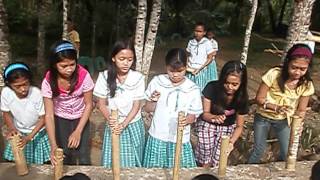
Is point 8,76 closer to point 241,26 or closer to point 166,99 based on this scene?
point 166,99

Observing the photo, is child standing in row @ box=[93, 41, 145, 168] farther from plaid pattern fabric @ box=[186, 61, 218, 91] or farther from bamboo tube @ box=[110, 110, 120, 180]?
plaid pattern fabric @ box=[186, 61, 218, 91]

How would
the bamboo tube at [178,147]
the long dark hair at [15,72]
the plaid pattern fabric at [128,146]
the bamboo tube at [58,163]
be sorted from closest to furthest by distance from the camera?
the bamboo tube at [58,163] < the bamboo tube at [178,147] < the long dark hair at [15,72] < the plaid pattern fabric at [128,146]

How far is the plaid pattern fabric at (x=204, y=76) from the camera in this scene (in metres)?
6.17

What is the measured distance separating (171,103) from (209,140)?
1.49ft

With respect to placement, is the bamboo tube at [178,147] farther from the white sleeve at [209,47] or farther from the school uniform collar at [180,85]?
the white sleeve at [209,47]

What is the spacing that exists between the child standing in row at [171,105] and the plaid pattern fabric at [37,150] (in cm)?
76

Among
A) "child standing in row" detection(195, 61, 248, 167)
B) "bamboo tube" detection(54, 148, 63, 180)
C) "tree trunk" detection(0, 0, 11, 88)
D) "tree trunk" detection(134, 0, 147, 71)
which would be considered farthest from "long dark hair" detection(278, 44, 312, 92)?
"tree trunk" detection(0, 0, 11, 88)

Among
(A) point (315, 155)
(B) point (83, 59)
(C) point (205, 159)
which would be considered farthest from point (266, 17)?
(C) point (205, 159)

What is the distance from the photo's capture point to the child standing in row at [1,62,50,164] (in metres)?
3.20

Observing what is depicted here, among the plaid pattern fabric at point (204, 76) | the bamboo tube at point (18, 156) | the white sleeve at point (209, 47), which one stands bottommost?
the bamboo tube at point (18, 156)

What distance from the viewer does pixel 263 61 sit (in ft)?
37.3

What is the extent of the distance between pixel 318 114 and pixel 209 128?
143 inches

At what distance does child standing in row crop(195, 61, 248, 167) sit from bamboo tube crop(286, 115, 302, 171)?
1.23 ft

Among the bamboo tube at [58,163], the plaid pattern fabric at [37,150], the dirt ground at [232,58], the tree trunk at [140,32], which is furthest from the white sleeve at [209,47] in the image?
the bamboo tube at [58,163]
